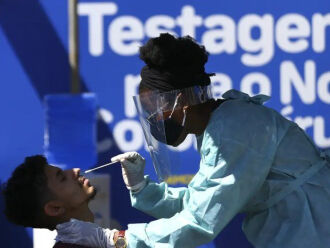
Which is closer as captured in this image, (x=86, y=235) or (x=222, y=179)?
(x=222, y=179)

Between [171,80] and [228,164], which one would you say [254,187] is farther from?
[171,80]

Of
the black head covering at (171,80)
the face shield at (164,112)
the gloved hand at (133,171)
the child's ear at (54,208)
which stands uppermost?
the black head covering at (171,80)

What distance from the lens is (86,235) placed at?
2.21m

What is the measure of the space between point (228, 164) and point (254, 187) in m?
0.11

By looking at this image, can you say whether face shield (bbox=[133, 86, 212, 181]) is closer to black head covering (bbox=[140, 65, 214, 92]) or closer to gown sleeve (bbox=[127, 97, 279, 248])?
black head covering (bbox=[140, 65, 214, 92])

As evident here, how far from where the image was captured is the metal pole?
3.46 metres

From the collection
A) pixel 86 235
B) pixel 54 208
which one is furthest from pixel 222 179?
pixel 54 208

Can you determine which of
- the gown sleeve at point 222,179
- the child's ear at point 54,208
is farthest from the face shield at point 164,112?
the child's ear at point 54,208

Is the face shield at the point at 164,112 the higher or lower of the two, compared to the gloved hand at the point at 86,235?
higher

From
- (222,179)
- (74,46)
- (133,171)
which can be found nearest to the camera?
(222,179)

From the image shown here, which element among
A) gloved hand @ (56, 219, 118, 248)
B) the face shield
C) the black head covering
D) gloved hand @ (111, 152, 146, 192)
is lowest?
gloved hand @ (56, 219, 118, 248)

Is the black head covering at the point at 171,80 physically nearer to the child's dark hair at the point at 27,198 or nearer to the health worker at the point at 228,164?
the health worker at the point at 228,164

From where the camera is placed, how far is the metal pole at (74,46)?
346 centimetres

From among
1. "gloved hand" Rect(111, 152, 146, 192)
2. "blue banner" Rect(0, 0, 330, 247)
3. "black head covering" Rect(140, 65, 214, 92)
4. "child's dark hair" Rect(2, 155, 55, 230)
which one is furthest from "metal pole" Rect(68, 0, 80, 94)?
"black head covering" Rect(140, 65, 214, 92)
